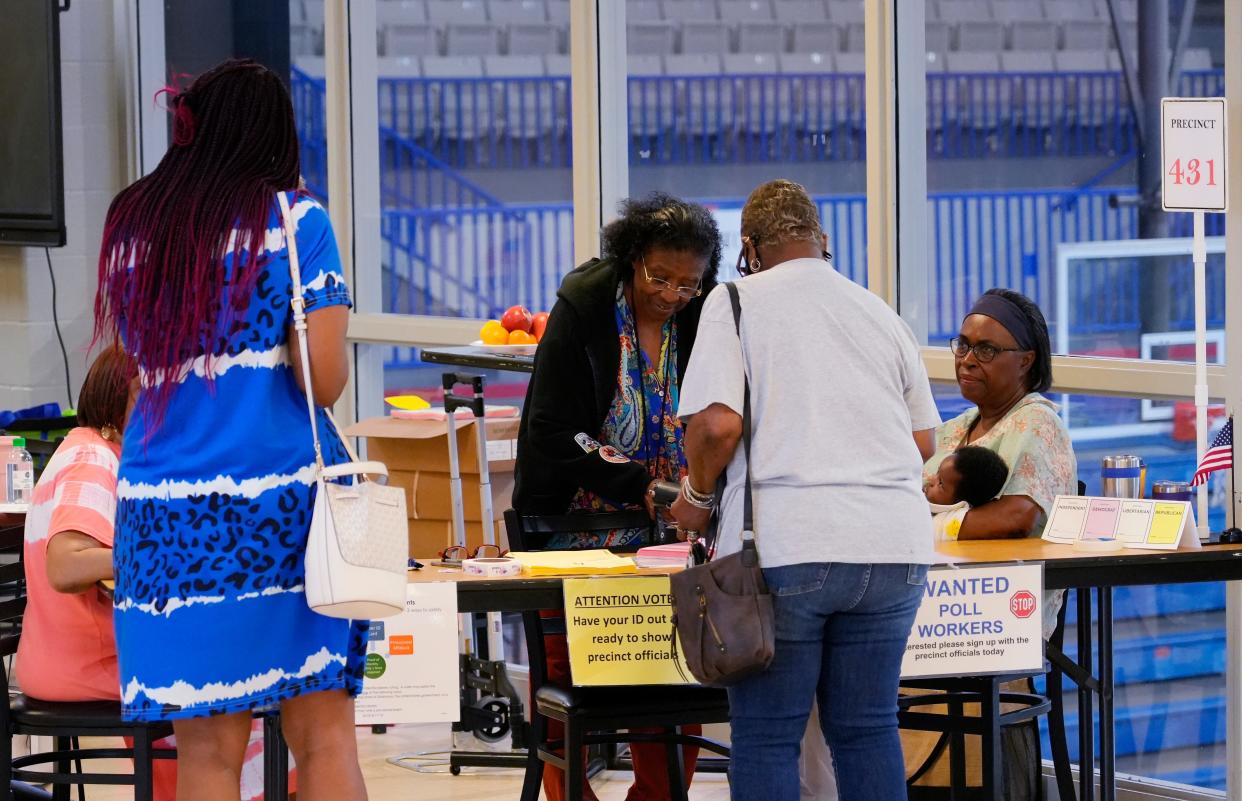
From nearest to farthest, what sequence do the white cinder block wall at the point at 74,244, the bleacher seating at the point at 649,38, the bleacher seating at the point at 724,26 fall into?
1. the bleacher seating at the point at 724,26
2. the bleacher seating at the point at 649,38
3. the white cinder block wall at the point at 74,244

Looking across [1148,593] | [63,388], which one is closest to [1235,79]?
[1148,593]

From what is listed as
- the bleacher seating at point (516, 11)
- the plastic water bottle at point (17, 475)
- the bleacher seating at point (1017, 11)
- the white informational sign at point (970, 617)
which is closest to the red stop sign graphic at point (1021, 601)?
the white informational sign at point (970, 617)

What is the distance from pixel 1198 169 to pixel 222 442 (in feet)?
7.74

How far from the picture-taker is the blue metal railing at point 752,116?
438 cm

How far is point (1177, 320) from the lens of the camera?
4.14 m

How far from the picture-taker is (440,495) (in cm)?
489

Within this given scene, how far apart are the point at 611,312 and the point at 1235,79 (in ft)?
5.07

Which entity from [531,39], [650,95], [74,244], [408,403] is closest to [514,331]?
[408,403]

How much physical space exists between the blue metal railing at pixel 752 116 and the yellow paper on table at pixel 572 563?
6.30ft

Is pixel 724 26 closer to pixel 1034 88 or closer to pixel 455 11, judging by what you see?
pixel 1034 88

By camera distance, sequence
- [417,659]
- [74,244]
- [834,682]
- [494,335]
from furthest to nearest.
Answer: [74,244] < [494,335] < [417,659] < [834,682]

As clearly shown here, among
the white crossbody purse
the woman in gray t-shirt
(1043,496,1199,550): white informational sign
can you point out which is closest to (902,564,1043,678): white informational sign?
(1043,496,1199,550): white informational sign

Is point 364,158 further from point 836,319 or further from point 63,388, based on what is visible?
point 836,319

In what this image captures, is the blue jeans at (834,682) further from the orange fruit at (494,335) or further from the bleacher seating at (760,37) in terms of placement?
the bleacher seating at (760,37)
